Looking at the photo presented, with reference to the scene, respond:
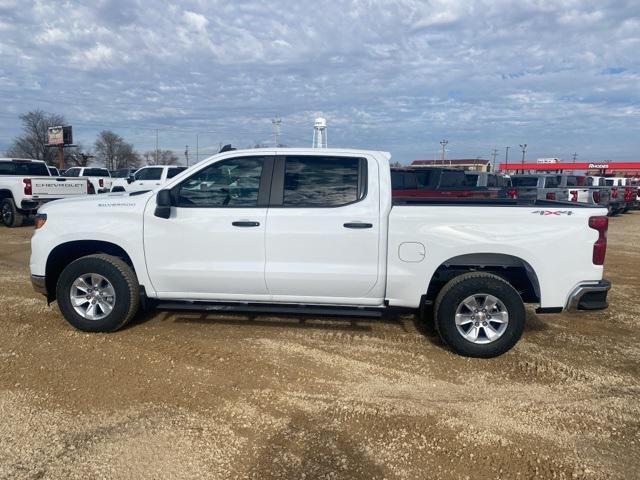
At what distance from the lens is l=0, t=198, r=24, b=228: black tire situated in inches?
555

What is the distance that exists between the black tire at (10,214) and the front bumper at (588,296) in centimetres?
1470

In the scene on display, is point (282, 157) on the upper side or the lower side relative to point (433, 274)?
upper

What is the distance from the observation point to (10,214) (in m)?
14.2

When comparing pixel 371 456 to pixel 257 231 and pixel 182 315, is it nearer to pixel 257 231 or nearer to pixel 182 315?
pixel 257 231

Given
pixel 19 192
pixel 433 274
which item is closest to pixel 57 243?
pixel 433 274

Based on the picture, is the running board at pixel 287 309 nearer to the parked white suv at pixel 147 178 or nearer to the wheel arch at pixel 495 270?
the wheel arch at pixel 495 270

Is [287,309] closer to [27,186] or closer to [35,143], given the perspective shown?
[27,186]

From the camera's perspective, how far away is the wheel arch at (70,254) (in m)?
5.08

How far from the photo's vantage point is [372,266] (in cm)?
463

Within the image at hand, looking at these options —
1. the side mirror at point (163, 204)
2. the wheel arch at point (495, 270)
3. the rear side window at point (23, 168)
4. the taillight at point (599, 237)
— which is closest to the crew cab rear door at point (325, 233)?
the wheel arch at point (495, 270)

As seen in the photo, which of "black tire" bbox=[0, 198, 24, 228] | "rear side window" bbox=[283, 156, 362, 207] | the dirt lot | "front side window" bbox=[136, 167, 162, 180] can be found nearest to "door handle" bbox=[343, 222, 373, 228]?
"rear side window" bbox=[283, 156, 362, 207]

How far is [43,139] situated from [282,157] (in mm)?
91178

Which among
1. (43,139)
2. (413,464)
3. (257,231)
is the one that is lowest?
(413,464)

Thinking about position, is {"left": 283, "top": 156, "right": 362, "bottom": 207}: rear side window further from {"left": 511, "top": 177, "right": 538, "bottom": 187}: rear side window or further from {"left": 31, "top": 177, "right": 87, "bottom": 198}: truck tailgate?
{"left": 511, "top": 177, "right": 538, "bottom": 187}: rear side window
